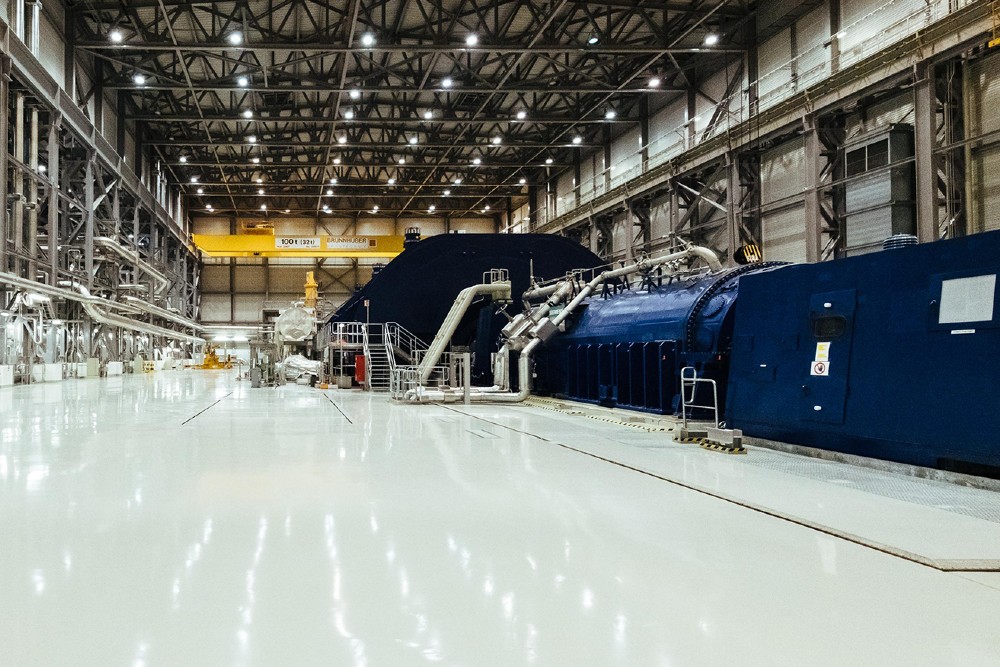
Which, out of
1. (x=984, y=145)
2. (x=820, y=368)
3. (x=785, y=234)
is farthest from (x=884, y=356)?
(x=785, y=234)

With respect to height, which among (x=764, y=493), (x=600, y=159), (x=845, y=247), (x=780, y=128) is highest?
(x=600, y=159)

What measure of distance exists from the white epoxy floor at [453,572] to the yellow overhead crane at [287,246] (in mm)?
41098

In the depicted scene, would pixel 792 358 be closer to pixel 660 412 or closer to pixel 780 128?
pixel 660 412

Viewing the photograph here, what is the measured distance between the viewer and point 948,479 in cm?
589

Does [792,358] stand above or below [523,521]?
above

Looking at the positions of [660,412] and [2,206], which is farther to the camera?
[2,206]

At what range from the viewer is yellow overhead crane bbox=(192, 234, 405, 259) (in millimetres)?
46906

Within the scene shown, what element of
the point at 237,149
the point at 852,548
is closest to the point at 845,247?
the point at 852,548

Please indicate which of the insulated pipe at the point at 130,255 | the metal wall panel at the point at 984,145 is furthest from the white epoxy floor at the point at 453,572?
the insulated pipe at the point at 130,255

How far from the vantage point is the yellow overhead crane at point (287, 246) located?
154ft

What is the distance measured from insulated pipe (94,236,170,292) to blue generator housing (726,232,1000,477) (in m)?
28.4

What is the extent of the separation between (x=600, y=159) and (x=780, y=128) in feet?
56.6

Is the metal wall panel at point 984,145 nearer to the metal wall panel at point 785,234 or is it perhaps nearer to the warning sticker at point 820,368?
the metal wall panel at point 785,234

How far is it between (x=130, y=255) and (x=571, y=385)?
24.5 meters
